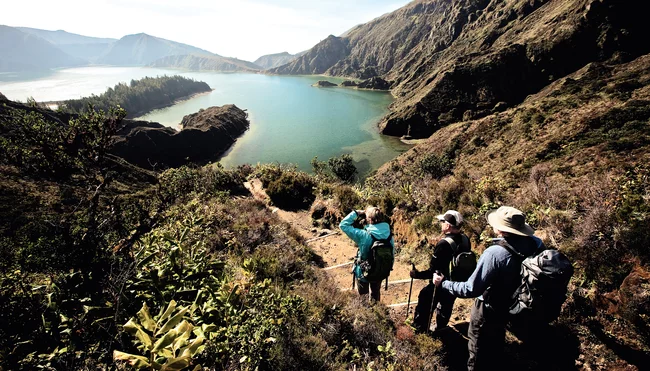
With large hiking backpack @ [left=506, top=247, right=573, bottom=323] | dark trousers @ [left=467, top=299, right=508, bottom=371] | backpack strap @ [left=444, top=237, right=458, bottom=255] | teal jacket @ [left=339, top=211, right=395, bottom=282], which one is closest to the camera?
large hiking backpack @ [left=506, top=247, right=573, bottom=323]

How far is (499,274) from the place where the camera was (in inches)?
125

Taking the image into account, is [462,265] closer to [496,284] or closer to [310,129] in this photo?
[496,284]

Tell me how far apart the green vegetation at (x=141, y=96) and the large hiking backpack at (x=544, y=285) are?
13291 cm

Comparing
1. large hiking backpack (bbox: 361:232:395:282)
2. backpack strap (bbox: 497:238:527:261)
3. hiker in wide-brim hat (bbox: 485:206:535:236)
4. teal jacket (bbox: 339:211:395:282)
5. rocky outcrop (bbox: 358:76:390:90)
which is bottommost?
large hiking backpack (bbox: 361:232:395:282)

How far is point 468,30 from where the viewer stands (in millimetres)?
115062

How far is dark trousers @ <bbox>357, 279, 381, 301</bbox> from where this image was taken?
16.3 feet

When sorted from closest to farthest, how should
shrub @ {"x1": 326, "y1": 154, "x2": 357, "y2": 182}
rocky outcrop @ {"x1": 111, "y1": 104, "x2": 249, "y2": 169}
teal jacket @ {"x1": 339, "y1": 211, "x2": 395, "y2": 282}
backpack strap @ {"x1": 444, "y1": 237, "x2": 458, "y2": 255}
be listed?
backpack strap @ {"x1": 444, "y1": 237, "x2": 458, "y2": 255}
teal jacket @ {"x1": 339, "y1": 211, "x2": 395, "y2": 282}
shrub @ {"x1": 326, "y1": 154, "x2": 357, "y2": 182}
rocky outcrop @ {"x1": 111, "y1": 104, "x2": 249, "y2": 169}

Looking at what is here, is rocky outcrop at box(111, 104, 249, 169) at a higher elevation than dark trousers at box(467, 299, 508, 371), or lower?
lower

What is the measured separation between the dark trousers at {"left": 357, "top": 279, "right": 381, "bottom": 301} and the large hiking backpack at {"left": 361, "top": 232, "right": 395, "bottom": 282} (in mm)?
557

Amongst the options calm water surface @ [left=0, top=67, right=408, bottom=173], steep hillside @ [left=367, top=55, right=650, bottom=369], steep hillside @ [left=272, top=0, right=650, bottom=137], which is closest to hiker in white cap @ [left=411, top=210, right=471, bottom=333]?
steep hillside @ [left=367, top=55, right=650, bottom=369]

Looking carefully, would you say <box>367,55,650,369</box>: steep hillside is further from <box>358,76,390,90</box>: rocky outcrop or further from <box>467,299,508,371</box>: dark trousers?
<box>358,76,390,90</box>: rocky outcrop

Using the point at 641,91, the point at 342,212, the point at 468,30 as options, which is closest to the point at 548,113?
the point at 641,91

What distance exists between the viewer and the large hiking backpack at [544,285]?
2863 mm

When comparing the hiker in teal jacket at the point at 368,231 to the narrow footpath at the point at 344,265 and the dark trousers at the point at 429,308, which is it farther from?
the narrow footpath at the point at 344,265
